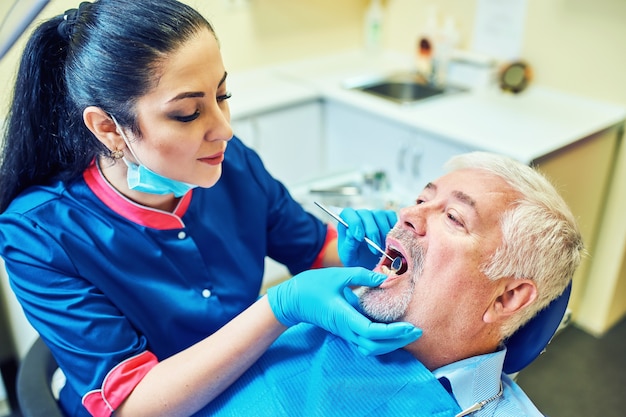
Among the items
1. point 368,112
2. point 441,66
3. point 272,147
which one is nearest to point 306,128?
point 272,147

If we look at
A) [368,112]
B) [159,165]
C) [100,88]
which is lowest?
[368,112]

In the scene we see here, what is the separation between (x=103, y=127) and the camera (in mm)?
1063

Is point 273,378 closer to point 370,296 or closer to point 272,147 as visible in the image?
point 370,296

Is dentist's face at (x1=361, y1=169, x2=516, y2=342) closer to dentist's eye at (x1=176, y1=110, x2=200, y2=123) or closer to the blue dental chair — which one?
the blue dental chair

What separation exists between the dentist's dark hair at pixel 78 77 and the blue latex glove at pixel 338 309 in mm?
428

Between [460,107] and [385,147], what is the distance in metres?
0.36

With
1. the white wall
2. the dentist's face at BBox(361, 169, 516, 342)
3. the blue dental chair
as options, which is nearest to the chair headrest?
the blue dental chair

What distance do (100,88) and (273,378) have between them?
654 millimetres

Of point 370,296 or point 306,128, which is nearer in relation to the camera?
point 370,296

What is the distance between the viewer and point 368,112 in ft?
8.07

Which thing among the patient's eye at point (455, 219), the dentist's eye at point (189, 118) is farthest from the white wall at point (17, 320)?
the patient's eye at point (455, 219)

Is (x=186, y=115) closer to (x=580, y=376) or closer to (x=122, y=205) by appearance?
(x=122, y=205)

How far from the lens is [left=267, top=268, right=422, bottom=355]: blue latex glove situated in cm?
98

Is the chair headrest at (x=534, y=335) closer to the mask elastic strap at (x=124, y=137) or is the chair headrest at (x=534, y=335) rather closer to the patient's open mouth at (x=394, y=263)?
the patient's open mouth at (x=394, y=263)
